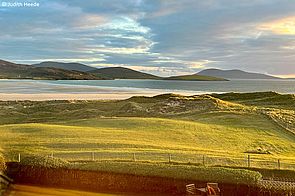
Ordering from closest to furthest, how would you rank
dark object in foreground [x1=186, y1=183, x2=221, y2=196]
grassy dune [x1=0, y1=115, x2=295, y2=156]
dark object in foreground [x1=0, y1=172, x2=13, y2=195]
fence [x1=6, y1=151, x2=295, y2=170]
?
1. dark object in foreground [x1=186, y1=183, x2=221, y2=196]
2. dark object in foreground [x1=0, y1=172, x2=13, y2=195]
3. fence [x1=6, y1=151, x2=295, y2=170]
4. grassy dune [x1=0, y1=115, x2=295, y2=156]

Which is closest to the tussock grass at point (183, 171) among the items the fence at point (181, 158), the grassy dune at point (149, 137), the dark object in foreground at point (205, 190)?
the dark object in foreground at point (205, 190)

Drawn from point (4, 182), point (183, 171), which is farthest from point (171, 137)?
point (4, 182)

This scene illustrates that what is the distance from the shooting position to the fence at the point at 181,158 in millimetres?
31203

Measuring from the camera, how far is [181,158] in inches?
1277

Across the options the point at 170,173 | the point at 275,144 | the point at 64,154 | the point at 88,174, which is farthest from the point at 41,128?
the point at 275,144

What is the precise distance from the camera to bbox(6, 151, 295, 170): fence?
31203 mm

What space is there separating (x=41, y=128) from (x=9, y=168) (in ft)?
48.9

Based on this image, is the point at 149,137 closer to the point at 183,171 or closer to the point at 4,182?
the point at 183,171

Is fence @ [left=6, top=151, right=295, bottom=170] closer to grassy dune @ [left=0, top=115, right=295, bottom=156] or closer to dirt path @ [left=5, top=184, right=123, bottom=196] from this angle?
grassy dune @ [left=0, top=115, right=295, bottom=156]

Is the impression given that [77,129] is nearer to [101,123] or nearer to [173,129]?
[101,123]

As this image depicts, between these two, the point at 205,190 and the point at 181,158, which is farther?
the point at 181,158

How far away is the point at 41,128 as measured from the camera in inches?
1783

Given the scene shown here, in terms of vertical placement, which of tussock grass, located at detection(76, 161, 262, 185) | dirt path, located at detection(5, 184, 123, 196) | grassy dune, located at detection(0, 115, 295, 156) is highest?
grassy dune, located at detection(0, 115, 295, 156)

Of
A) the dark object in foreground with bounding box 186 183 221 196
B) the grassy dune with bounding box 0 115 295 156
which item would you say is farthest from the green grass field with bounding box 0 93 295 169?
the dark object in foreground with bounding box 186 183 221 196
